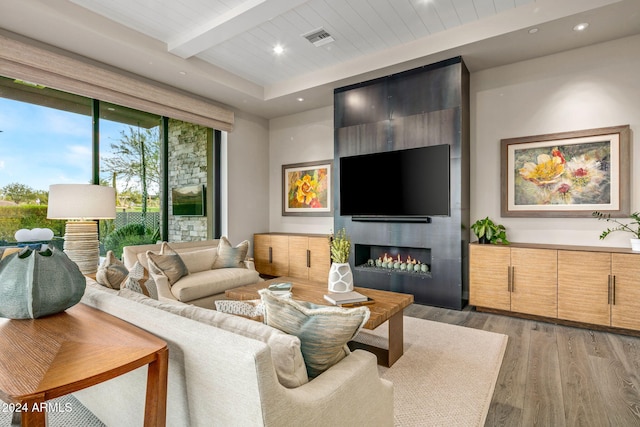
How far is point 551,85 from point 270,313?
13.0 ft

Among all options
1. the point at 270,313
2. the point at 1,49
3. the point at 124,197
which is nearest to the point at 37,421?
the point at 270,313

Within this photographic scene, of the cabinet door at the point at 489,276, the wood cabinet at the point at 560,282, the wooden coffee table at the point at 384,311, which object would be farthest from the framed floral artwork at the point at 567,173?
the wooden coffee table at the point at 384,311

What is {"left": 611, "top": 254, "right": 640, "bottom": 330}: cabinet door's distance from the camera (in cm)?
283

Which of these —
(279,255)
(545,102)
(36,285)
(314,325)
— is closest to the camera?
(314,325)

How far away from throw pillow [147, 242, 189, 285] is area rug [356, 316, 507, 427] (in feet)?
6.18

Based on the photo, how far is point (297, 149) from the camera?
220 inches

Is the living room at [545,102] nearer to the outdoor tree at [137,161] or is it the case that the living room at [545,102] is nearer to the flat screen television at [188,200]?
the flat screen television at [188,200]

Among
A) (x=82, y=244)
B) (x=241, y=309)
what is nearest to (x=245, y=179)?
(x=82, y=244)

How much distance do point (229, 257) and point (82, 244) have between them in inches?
59.8

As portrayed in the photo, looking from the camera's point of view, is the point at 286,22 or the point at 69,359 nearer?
the point at 69,359

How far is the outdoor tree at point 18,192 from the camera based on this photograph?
3237 millimetres

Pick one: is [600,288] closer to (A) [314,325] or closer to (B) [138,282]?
(A) [314,325]

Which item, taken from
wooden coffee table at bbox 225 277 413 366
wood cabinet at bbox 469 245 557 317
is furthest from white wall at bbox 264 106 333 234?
wooden coffee table at bbox 225 277 413 366

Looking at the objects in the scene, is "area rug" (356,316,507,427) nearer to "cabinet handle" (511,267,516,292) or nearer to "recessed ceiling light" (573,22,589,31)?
"cabinet handle" (511,267,516,292)
